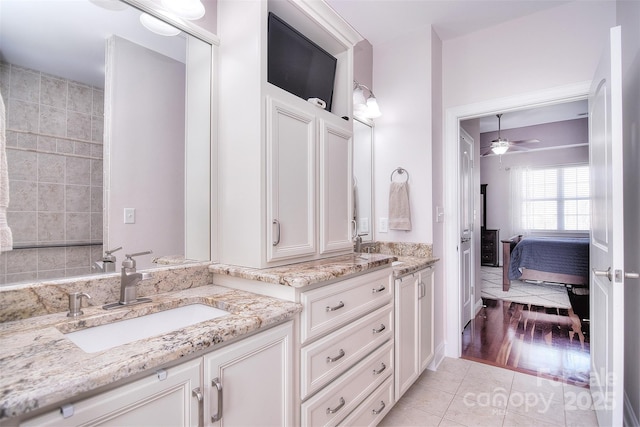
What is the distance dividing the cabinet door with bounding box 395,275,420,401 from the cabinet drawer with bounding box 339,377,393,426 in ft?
0.34

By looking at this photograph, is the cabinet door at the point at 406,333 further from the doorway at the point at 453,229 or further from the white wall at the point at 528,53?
the white wall at the point at 528,53

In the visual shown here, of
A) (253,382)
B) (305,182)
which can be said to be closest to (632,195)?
(305,182)

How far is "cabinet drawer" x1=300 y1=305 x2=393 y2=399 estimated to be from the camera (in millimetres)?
1304

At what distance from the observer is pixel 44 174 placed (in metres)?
1.14

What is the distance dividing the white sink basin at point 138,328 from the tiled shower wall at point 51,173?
28 cm

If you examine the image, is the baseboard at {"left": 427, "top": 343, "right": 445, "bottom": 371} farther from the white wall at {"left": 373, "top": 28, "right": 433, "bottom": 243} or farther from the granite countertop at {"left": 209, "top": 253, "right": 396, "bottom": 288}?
the granite countertop at {"left": 209, "top": 253, "right": 396, "bottom": 288}

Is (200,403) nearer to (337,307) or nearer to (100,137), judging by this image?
(337,307)

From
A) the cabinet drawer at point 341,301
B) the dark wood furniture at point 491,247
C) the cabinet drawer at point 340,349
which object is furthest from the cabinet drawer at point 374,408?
the dark wood furniture at point 491,247

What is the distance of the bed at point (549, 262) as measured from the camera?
14.5 feet

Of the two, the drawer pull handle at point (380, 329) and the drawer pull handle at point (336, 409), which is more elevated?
the drawer pull handle at point (380, 329)

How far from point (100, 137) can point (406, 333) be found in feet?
6.42

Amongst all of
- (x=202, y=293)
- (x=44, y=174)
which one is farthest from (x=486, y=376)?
(x=44, y=174)

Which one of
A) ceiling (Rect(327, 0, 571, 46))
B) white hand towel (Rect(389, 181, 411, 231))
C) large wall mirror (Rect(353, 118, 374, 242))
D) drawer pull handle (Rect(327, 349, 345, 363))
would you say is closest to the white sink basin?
drawer pull handle (Rect(327, 349, 345, 363))

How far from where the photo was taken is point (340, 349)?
58.0 inches
